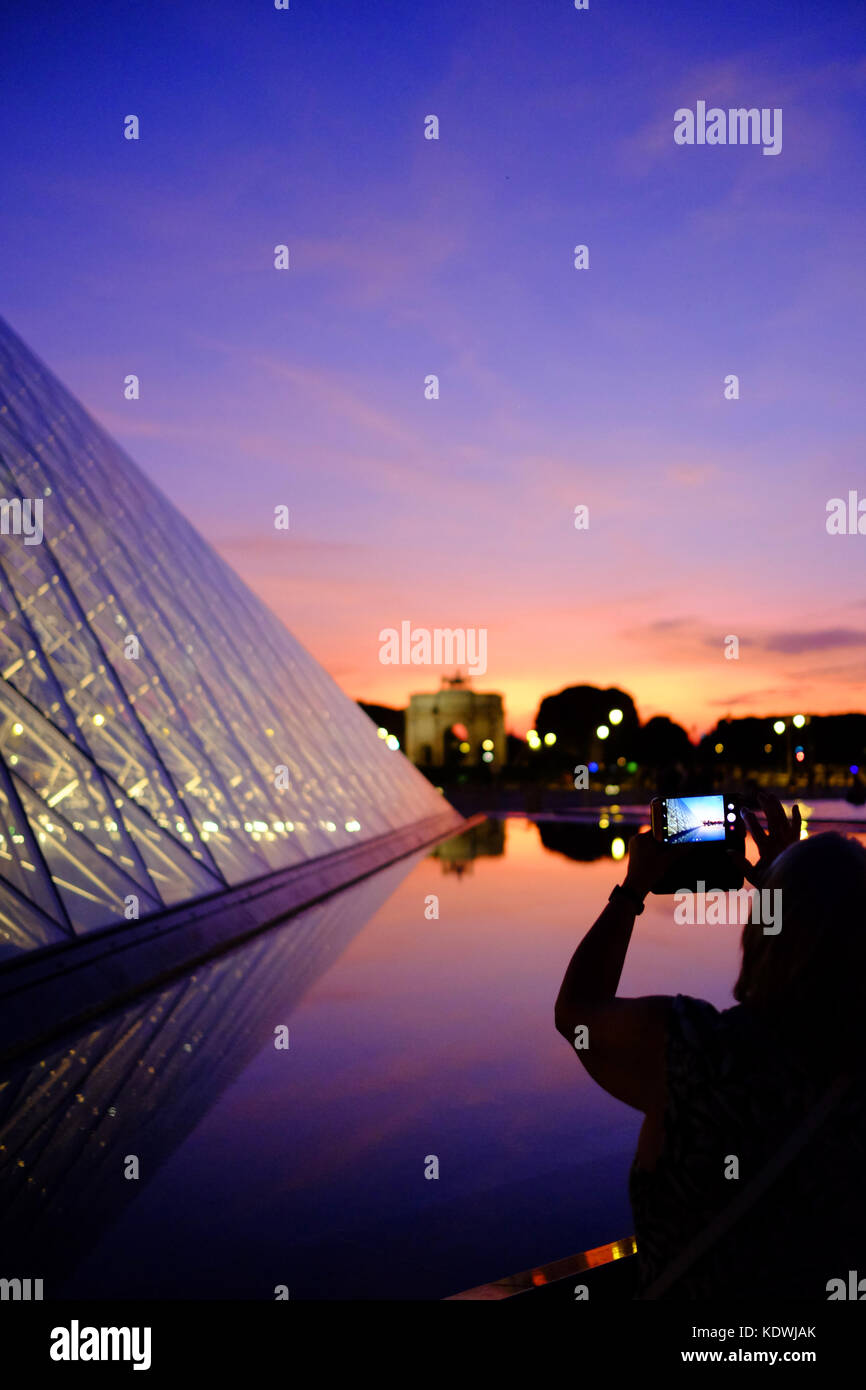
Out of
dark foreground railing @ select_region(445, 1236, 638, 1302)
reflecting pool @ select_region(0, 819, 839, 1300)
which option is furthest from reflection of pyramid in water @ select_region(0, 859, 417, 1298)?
dark foreground railing @ select_region(445, 1236, 638, 1302)

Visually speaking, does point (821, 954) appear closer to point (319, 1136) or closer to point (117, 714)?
point (319, 1136)

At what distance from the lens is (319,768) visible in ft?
68.4

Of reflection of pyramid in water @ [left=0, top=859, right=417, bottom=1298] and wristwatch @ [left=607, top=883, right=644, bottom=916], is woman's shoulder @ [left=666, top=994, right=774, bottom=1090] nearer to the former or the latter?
wristwatch @ [left=607, top=883, right=644, bottom=916]

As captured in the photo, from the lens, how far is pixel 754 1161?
1.76 meters

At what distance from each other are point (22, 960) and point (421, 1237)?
13.0ft

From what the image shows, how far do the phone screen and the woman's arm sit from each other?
30cm

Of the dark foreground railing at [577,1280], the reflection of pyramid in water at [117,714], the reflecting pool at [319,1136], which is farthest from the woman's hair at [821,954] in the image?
the reflection of pyramid in water at [117,714]

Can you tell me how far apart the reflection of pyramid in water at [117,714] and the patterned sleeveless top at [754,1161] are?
20.1 feet

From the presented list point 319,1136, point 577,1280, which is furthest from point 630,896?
point 319,1136

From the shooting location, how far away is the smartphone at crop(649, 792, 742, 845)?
8.30ft

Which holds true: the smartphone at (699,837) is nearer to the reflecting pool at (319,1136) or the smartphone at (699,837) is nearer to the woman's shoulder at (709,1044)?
the woman's shoulder at (709,1044)

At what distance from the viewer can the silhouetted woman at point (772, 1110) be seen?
1.74 metres
